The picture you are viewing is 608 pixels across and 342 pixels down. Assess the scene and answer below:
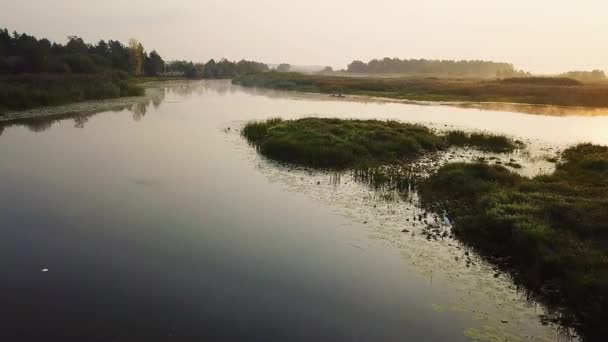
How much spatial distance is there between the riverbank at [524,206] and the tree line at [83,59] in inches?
2011

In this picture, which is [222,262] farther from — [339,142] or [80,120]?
[80,120]

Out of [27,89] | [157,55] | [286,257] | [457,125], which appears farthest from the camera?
[157,55]

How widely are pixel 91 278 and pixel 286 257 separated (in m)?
5.74

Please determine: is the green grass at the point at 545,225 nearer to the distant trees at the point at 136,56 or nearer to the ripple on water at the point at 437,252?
the ripple on water at the point at 437,252

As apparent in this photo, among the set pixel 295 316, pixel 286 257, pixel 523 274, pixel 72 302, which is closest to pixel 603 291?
pixel 523 274

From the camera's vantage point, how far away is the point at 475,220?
16.9 meters

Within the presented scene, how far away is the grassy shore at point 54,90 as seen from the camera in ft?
146

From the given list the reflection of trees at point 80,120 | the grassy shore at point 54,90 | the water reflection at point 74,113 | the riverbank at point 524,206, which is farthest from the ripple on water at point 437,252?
the grassy shore at point 54,90

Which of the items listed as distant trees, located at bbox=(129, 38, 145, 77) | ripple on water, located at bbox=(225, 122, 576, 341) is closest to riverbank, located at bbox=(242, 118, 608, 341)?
ripple on water, located at bbox=(225, 122, 576, 341)

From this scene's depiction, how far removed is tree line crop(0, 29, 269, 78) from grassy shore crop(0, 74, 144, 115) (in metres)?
8.02

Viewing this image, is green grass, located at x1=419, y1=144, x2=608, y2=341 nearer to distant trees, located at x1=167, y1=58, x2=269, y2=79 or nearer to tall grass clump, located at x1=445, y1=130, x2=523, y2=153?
tall grass clump, located at x1=445, y1=130, x2=523, y2=153

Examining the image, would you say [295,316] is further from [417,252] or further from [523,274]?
[523,274]

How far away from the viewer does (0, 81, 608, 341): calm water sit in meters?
10.8

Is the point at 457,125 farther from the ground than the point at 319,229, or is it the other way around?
the point at 457,125
